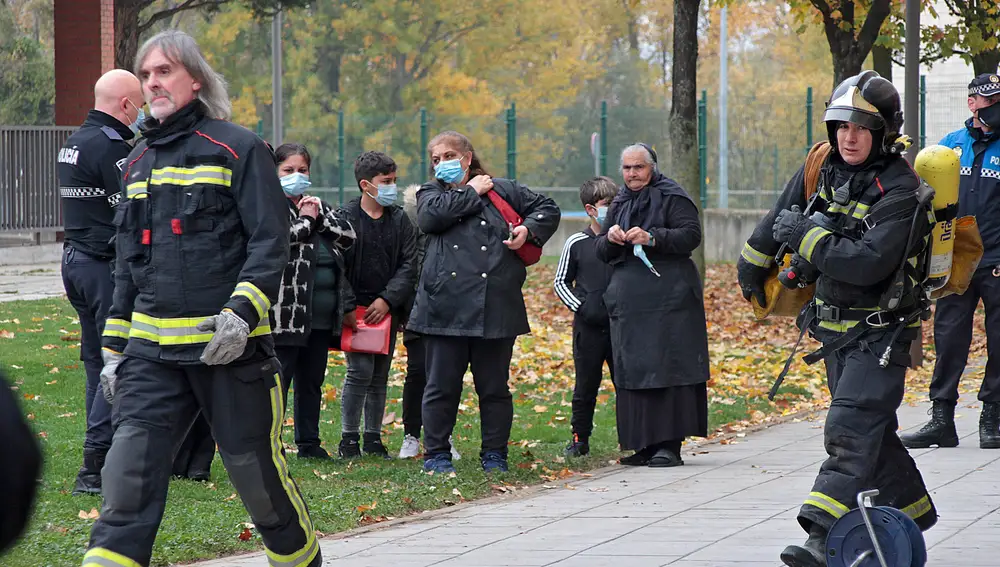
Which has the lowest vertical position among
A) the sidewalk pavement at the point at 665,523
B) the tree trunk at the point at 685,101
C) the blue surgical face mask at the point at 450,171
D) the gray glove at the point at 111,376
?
the sidewalk pavement at the point at 665,523

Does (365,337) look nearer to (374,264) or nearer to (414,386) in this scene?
(374,264)

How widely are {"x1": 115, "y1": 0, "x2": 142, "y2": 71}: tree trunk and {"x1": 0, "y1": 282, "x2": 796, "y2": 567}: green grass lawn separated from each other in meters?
9.25

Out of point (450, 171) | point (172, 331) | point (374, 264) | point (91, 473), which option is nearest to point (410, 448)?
point (374, 264)

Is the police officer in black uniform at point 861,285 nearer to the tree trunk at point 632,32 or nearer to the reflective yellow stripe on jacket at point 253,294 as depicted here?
the reflective yellow stripe on jacket at point 253,294

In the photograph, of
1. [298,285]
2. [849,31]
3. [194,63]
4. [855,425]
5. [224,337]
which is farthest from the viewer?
[849,31]

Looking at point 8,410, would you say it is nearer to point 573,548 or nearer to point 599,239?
point 573,548

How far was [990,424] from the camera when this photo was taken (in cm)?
930

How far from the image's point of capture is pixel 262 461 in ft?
16.4

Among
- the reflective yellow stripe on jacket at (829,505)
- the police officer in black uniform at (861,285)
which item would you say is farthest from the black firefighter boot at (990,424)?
the reflective yellow stripe on jacket at (829,505)

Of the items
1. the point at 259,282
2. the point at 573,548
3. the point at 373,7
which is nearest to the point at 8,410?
the point at 259,282

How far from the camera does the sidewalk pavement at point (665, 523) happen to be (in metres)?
6.26

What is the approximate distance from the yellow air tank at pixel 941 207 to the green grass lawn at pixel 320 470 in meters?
2.99

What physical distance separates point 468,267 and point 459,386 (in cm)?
70

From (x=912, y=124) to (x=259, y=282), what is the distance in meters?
9.94
